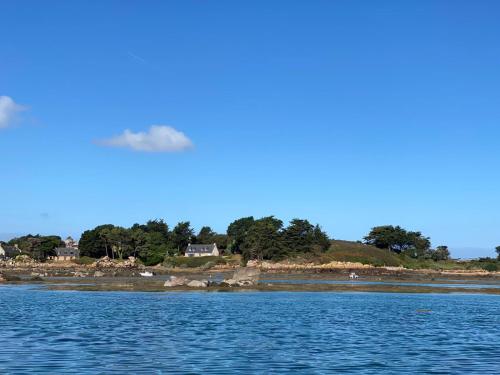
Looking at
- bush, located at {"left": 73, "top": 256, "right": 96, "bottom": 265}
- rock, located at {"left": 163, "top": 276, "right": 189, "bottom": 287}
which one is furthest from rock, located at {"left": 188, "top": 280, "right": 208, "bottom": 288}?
bush, located at {"left": 73, "top": 256, "right": 96, "bottom": 265}

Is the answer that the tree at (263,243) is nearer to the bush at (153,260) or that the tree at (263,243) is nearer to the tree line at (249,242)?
the tree line at (249,242)

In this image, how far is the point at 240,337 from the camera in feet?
113

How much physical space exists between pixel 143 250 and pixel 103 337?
477 ft

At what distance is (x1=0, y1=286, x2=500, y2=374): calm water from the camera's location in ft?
82.3

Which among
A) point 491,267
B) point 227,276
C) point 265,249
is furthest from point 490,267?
point 227,276

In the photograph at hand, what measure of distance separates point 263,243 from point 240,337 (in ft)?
445

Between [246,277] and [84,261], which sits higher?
[84,261]

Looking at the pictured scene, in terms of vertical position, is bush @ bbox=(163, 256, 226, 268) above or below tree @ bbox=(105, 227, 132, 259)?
below

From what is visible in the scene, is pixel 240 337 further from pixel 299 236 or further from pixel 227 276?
pixel 299 236

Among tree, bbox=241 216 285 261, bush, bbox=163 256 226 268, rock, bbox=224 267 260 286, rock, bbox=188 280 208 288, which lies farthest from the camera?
tree, bbox=241 216 285 261

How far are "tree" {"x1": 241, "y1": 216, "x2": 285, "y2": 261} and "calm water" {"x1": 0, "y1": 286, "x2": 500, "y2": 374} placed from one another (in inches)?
4206

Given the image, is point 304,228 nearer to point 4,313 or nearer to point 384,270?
point 384,270

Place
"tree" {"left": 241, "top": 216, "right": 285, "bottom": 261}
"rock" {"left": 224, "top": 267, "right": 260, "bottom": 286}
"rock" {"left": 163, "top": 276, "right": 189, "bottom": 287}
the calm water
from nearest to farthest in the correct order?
the calm water, "rock" {"left": 163, "top": 276, "right": 189, "bottom": 287}, "rock" {"left": 224, "top": 267, "right": 260, "bottom": 286}, "tree" {"left": 241, "top": 216, "right": 285, "bottom": 261}

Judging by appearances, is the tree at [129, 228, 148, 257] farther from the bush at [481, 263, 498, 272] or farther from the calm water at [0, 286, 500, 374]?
the calm water at [0, 286, 500, 374]
